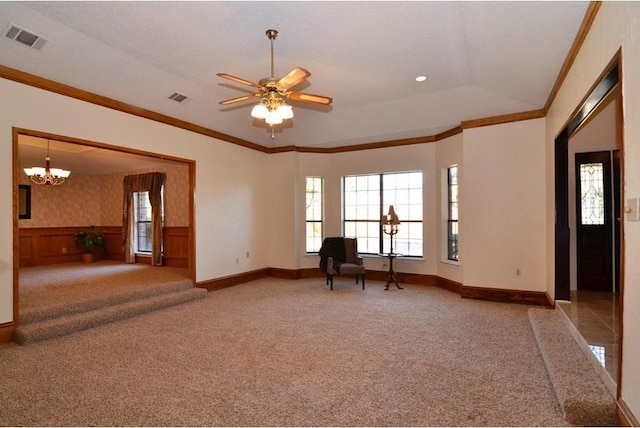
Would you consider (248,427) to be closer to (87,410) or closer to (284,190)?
(87,410)

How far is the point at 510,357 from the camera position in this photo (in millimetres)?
3266

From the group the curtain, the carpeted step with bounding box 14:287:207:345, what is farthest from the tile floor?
the curtain

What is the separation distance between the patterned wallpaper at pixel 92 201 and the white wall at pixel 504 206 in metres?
6.02

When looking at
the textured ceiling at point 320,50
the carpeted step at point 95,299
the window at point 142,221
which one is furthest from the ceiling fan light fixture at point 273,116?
the window at point 142,221

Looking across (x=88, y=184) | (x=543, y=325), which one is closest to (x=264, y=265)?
(x=543, y=325)

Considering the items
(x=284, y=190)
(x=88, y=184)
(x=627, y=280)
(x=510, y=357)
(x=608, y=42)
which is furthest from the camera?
(x=88, y=184)

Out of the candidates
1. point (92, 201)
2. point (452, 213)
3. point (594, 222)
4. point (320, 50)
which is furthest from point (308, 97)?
point (92, 201)

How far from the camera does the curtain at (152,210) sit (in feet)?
27.1

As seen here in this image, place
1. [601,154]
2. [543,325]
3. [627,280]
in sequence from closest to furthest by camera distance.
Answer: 1. [627,280]
2. [543,325]
3. [601,154]

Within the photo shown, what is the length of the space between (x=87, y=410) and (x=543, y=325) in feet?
14.4

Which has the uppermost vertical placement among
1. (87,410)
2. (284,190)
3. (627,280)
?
(284,190)

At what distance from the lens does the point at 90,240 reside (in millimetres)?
9047

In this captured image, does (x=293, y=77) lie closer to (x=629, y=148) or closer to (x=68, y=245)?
(x=629, y=148)

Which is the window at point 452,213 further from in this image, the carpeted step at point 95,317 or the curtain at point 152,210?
the curtain at point 152,210
